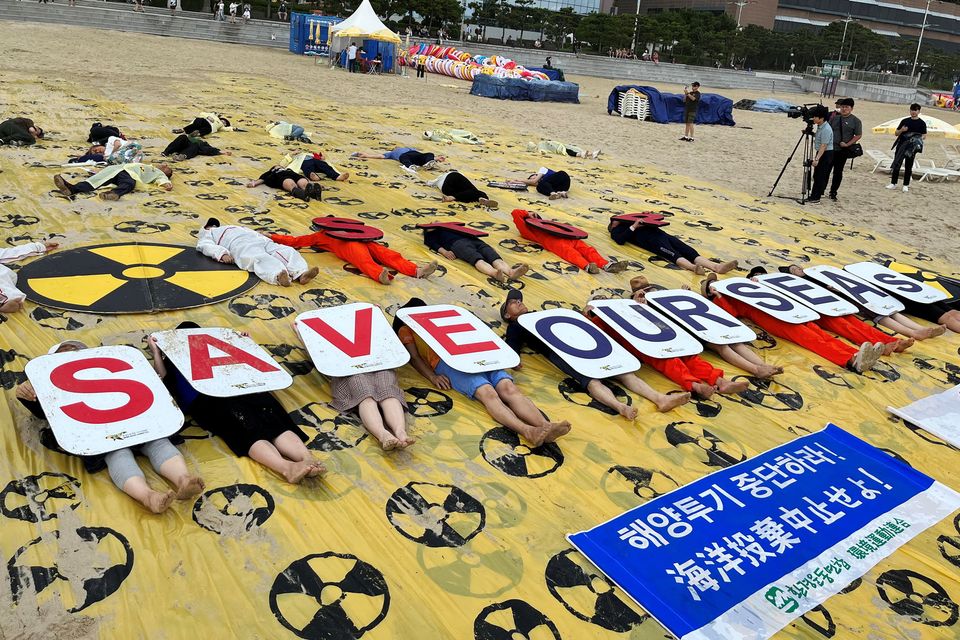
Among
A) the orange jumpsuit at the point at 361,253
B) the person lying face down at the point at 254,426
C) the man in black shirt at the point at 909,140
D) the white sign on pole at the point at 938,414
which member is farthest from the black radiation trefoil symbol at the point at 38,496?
the man in black shirt at the point at 909,140

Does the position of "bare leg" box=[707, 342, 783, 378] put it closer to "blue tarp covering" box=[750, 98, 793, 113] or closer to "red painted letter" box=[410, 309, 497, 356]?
"red painted letter" box=[410, 309, 497, 356]

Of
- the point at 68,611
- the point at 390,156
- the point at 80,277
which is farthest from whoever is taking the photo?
the point at 390,156

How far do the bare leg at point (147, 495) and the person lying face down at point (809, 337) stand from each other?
3828 millimetres

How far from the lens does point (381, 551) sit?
8.32 ft

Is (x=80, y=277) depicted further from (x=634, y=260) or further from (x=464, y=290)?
(x=634, y=260)

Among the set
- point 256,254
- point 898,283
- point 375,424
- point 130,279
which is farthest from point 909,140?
point 130,279

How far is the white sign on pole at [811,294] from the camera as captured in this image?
4.97 meters

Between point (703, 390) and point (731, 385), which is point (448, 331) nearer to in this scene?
point (703, 390)

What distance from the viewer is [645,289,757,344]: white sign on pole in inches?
173

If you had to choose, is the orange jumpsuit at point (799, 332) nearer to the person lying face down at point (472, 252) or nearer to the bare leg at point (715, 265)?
the bare leg at point (715, 265)

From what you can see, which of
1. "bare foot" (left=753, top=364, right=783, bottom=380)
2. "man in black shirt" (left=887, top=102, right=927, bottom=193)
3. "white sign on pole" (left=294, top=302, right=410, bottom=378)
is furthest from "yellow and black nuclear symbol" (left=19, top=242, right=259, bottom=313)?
"man in black shirt" (left=887, top=102, right=927, bottom=193)

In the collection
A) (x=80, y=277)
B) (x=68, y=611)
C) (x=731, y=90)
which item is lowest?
(x=68, y=611)

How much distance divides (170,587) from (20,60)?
1766cm

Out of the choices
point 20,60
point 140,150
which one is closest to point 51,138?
point 140,150
